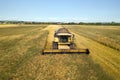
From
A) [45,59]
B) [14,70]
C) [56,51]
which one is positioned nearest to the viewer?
[14,70]

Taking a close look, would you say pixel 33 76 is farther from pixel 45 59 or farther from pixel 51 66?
pixel 45 59

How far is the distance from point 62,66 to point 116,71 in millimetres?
4058

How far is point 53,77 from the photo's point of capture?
12.3 m

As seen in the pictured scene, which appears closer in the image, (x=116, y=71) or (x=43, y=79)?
(x=43, y=79)

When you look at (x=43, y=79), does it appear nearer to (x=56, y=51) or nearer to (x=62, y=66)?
(x=62, y=66)

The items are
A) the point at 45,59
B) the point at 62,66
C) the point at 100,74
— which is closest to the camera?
the point at 100,74

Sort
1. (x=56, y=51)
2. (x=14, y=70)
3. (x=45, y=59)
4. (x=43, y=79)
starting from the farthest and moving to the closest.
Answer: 1. (x=56, y=51)
2. (x=45, y=59)
3. (x=14, y=70)
4. (x=43, y=79)

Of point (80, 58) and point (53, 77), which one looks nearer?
point (53, 77)

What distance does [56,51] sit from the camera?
66.1 feet

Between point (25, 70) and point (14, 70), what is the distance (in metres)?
0.77

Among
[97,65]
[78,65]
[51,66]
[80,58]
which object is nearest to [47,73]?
[51,66]

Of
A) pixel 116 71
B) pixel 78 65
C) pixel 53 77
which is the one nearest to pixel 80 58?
pixel 78 65

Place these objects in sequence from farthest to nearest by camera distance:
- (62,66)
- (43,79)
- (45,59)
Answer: (45,59) → (62,66) → (43,79)

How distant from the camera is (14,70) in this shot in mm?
13898
